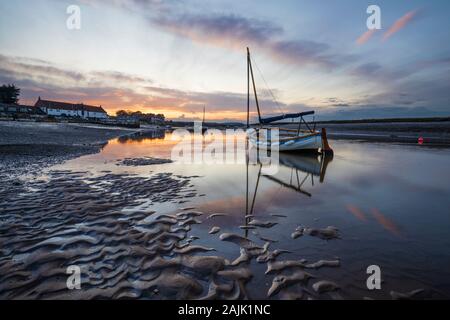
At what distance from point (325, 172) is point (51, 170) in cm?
1542

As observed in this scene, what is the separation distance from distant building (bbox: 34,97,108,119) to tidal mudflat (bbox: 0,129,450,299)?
134351 mm

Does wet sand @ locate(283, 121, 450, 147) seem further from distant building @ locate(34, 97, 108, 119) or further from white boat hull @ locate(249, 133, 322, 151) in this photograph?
distant building @ locate(34, 97, 108, 119)

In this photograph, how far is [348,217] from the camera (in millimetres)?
6945

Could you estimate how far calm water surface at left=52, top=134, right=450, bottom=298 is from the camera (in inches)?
163

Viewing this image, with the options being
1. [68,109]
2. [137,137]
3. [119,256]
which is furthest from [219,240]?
[68,109]

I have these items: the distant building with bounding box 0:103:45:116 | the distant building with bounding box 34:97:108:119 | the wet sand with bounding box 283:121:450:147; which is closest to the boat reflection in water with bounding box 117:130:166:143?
the wet sand with bounding box 283:121:450:147

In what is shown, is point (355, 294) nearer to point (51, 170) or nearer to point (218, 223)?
point (218, 223)

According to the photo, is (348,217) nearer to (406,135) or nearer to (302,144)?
(302,144)

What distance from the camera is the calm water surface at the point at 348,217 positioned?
4.13 meters

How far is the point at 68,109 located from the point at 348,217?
14736cm

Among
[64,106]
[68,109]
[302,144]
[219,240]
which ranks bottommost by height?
[219,240]
